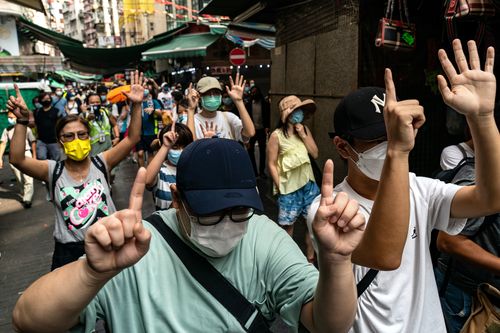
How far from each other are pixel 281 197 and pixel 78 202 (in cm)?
233

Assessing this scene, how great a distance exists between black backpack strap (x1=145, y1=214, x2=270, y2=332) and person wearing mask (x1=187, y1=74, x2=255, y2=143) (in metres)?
3.32

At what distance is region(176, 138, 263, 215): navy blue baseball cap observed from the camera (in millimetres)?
1438

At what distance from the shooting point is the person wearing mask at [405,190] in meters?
1.54

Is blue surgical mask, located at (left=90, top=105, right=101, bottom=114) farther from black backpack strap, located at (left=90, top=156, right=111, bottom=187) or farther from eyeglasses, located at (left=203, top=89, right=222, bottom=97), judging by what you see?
black backpack strap, located at (left=90, top=156, right=111, bottom=187)

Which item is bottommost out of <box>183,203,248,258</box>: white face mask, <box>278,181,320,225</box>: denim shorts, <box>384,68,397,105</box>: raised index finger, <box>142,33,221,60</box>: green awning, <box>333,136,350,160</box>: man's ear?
<box>278,181,320,225</box>: denim shorts

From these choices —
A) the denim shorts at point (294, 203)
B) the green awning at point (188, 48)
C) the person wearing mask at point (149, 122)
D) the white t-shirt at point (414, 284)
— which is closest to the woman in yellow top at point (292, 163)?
the denim shorts at point (294, 203)

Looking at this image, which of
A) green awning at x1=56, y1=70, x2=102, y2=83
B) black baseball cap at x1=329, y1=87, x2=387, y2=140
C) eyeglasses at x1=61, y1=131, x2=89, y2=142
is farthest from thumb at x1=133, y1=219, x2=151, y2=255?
green awning at x1=56, y1=70, x2=102, y2=83

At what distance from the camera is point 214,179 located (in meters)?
1.46

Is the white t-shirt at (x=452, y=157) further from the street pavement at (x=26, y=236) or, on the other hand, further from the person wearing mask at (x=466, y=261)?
the street pavement at (x=26, y=236)

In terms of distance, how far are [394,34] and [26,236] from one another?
5.81 metres

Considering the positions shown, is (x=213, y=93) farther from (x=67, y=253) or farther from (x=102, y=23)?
(x=102, y=23)

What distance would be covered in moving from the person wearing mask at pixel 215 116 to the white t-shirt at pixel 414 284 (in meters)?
3.13

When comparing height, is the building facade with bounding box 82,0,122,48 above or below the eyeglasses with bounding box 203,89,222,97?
above

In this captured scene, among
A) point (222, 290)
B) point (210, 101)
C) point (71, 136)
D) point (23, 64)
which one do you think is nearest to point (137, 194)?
point (222, 290)
